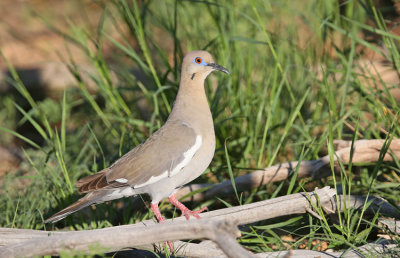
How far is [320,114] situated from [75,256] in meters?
2.74

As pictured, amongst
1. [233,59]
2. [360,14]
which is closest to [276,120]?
[233,59]

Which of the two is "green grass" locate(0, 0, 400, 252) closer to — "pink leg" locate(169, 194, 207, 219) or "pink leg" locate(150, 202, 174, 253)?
"pink leg" locate(169, 194, 207, 219)

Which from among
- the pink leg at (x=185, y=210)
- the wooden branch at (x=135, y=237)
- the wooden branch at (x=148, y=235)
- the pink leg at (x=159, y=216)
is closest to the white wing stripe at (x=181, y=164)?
the pink leg at (x=159, y=216)

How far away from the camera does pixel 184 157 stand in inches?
133

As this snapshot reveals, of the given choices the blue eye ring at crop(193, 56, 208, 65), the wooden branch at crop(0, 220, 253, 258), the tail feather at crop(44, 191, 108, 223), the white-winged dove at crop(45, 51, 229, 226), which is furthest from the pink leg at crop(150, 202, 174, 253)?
the blue eye ring at crop(193, 56, 208, 65)

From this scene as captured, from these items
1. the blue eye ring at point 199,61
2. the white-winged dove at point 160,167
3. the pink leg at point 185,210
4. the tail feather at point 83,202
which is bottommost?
the pink leg at point 185,210

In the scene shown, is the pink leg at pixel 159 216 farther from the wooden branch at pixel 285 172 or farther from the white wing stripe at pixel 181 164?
the wooden branch at pixel 285 172

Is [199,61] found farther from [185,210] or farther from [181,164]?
[185,210]

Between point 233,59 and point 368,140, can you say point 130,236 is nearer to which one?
point 368,140

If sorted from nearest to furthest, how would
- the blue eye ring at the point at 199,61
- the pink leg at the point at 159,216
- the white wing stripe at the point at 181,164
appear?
1. the pink leg at the point at 159,216
2. the white wing stripe at the point at 181,164
3. the blue eye ring at the point at 199,61

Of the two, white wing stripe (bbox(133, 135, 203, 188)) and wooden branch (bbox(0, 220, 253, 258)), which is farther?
white wing stripe (bbox(133, 135, 203, 188))

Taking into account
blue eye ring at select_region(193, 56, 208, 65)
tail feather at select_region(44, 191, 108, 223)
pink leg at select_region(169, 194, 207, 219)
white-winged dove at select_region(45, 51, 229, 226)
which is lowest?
pink leg at select_region(169, 194, 207, 219)

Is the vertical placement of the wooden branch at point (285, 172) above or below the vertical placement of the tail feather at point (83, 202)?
below

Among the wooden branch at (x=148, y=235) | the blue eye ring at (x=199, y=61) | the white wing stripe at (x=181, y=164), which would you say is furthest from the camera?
the blue eye ring at (x=199, y=61)
